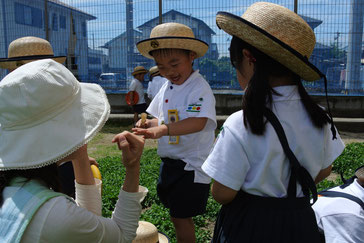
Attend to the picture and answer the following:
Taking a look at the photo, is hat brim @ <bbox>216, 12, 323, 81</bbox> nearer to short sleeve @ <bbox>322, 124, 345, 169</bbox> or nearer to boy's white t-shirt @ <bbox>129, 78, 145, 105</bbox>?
short sleeve @ <bbox>322, 124, 345, 169</bbox>

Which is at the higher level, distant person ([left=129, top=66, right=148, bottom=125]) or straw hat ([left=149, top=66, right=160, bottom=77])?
straw hat ([left=149, top=66, right=160, bottom=77])

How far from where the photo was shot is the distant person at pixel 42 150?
1107mm

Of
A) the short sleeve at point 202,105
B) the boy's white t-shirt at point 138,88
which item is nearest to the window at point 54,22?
the boy's white t-shirt at point 138,88

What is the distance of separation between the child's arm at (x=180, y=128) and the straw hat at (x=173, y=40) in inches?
21.8

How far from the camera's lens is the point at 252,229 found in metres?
1.49

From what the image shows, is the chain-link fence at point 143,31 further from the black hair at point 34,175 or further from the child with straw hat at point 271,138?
the black hair at point 34,175

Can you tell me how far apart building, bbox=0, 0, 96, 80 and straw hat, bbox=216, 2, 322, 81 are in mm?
8406

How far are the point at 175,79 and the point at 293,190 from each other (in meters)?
1.43

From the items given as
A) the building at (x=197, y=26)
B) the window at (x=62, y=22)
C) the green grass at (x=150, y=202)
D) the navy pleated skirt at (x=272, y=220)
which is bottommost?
the green grass at (x=150, y=202)

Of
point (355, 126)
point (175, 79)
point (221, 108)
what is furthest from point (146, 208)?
point (355, 126)

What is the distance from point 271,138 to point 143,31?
7805 millimetres

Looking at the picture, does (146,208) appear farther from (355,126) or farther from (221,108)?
(355,126)

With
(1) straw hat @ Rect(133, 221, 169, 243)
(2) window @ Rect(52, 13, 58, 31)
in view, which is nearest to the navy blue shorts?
(1) straw hat @ Rect(133, 221, 169, 243)

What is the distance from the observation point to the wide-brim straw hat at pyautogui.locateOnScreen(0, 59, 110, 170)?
3.75 ft
